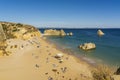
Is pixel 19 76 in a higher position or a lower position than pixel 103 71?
lower

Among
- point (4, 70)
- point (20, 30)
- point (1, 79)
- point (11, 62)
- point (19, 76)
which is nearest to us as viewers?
point (1, 79)

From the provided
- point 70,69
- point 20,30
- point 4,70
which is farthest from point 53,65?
point 20,30

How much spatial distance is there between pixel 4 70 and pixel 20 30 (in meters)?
54.7

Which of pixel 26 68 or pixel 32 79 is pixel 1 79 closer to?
pixel 32 79

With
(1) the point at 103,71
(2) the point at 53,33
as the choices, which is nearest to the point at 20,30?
(2) the point at 53,33

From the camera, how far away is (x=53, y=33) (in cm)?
12912

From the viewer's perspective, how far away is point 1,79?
26.2 meters

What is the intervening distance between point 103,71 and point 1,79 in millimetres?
13840

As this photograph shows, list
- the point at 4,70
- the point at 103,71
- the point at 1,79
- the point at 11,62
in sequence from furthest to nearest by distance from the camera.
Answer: the point at 11,62 → the point at 4,70 → the point at 1,79 → the point at 103,71

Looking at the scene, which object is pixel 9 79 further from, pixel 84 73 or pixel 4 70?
pixel 84 73

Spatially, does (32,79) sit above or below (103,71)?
below

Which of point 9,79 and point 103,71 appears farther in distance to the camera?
point 9,79

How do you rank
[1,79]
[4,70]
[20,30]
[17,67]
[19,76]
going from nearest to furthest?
[1,79] → [19,76] → [4,70] → [17,67] → [20,30]

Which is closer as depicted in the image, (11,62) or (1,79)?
(1,79)
